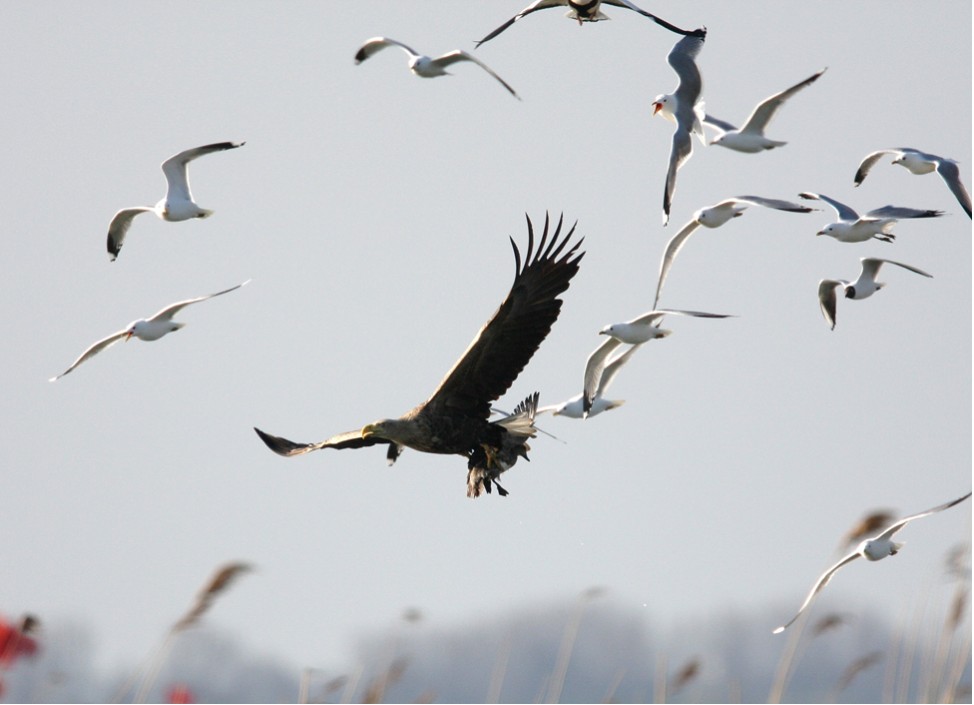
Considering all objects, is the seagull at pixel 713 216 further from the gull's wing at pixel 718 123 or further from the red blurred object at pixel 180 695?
the red blurred object at pixel 180 695

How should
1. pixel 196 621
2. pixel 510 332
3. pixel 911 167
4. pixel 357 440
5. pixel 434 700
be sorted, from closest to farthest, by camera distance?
pixel 196 621 → pixel 434 700 → pixel 510 332 → pixel 357 440 → pixel 911 167

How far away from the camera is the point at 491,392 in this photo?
971 cm

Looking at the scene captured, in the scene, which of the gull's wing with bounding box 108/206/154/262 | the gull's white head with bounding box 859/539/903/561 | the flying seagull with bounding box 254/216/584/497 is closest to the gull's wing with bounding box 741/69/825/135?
the flying seagull with bounding box 254/216/584/497

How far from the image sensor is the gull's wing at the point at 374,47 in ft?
36.0

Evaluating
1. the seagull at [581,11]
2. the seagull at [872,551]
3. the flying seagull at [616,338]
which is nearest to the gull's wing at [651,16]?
the seagull at [581,11]

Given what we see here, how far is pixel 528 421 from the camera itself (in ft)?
32.2

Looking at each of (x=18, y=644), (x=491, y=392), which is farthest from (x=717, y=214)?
(x=18, y=644)

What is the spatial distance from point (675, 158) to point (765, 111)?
151 centimetres

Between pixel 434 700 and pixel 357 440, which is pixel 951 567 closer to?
pixel 434 700

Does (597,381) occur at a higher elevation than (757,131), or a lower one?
lower

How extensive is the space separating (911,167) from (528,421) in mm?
3471

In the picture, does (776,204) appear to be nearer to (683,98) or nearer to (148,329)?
(683,98)

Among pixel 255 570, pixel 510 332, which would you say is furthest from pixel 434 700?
pixel 510 332

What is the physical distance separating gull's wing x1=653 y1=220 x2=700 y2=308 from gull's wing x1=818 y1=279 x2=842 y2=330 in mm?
1125
